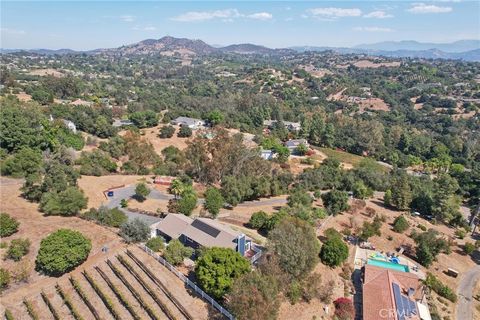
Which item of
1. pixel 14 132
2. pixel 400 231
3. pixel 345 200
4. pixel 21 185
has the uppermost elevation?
A: pixel 14 132

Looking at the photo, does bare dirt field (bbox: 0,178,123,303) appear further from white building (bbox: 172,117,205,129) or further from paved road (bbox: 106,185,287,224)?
white building (bbox: 172,117,205,129)

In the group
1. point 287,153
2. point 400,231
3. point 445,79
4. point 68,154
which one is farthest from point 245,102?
point 445,79

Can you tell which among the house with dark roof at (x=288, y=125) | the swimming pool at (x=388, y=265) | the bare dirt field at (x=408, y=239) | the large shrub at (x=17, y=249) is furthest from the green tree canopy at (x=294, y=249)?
the house with dark roof at (x=288, y=125)

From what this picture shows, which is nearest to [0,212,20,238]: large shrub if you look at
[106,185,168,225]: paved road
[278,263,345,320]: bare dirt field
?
[106,185,168,225]: paved road

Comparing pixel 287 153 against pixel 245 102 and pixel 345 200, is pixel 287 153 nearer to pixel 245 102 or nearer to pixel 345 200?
pixel 345 200

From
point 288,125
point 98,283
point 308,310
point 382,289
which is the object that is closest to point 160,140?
point 288,125

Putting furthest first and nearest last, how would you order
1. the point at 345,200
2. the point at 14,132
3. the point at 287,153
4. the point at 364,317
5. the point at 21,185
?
the point at 287,153 → the point at 14,132 → the point at 345,200 → the point at 21,185 → the point at 364,317
